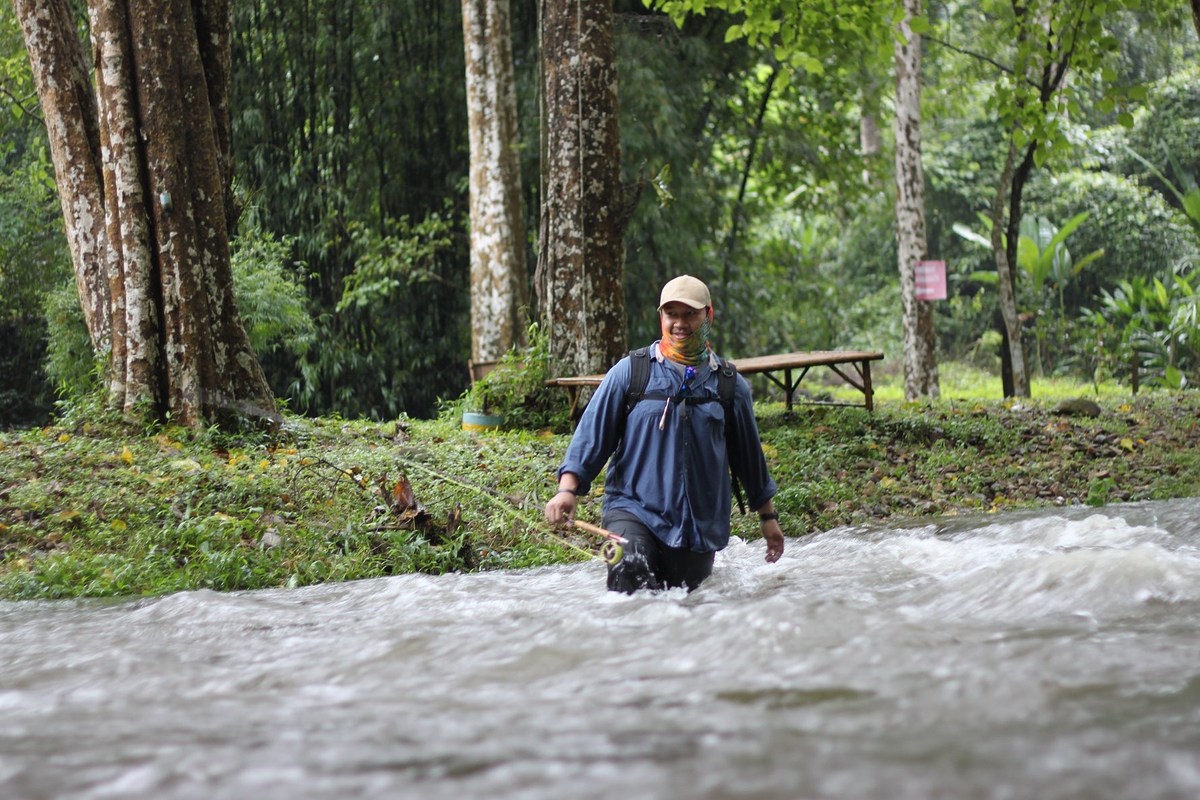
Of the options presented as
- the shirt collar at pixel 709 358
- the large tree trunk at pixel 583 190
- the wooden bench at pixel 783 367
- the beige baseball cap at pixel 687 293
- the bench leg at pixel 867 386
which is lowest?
the bench leg at pixel 867 386

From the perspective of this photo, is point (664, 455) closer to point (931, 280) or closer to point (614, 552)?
point (614, 552)

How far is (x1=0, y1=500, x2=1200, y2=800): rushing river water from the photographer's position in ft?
11.7

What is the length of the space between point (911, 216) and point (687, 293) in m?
12.7

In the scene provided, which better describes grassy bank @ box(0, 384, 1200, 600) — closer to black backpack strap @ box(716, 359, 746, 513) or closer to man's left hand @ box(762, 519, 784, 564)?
man's left hand @ box(762, 519, 784, 564)

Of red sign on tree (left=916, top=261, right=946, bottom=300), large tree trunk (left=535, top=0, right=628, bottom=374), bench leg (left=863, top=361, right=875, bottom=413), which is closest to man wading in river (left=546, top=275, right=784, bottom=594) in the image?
large tree trunk (left=535, top=0, right=628, bottom=374)

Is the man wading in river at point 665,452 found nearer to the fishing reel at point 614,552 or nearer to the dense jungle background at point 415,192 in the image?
the fishing reel at point 614,552

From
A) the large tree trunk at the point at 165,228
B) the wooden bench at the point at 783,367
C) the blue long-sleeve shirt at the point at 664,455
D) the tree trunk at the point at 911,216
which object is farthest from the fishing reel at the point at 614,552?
the tree trunk at the point at 911,216

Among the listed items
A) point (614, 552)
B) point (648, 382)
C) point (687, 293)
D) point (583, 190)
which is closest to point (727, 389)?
point (648, 382)

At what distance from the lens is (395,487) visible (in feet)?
29.2

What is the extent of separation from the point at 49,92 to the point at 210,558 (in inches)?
251

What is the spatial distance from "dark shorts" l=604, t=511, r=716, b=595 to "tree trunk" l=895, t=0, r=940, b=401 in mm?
12150

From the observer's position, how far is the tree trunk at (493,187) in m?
15.0

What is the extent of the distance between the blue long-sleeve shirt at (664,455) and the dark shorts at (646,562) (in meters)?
0.06

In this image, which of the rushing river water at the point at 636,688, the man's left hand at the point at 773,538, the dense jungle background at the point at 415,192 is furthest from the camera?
the dense jungle background at the point at 415,192
